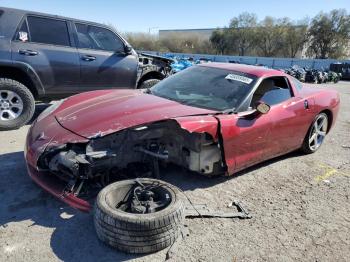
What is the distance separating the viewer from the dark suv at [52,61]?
Answer: 6.10 meters

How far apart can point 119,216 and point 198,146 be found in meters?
1.31

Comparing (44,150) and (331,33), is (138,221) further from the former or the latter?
(331,33)

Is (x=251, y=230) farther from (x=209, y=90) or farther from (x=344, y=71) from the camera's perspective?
(x=344, y=71)

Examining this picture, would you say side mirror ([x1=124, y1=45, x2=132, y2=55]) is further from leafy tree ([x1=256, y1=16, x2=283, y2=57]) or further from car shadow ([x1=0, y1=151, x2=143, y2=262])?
leafy tree ([x1=256, y1=16, x2=283, y2=57])

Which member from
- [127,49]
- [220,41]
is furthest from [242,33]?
[127,49]

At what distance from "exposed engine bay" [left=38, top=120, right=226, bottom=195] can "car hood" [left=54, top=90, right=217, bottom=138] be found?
0.08 metres

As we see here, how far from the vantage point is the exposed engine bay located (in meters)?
3.38

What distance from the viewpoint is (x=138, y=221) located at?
2.84 metres

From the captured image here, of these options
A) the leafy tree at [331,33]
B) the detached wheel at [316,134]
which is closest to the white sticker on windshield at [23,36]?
the detached wheel at [316,134]

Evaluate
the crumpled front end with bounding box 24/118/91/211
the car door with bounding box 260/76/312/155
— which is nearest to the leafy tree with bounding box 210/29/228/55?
the car door with bounding box 260/76/312/155

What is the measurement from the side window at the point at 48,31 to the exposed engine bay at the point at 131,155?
3.61 m

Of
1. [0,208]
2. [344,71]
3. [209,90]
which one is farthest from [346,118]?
[344,71]

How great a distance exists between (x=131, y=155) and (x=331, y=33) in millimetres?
58685

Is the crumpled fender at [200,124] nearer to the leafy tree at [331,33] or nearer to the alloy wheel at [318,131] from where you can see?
the alloy wheel at [318,131]
